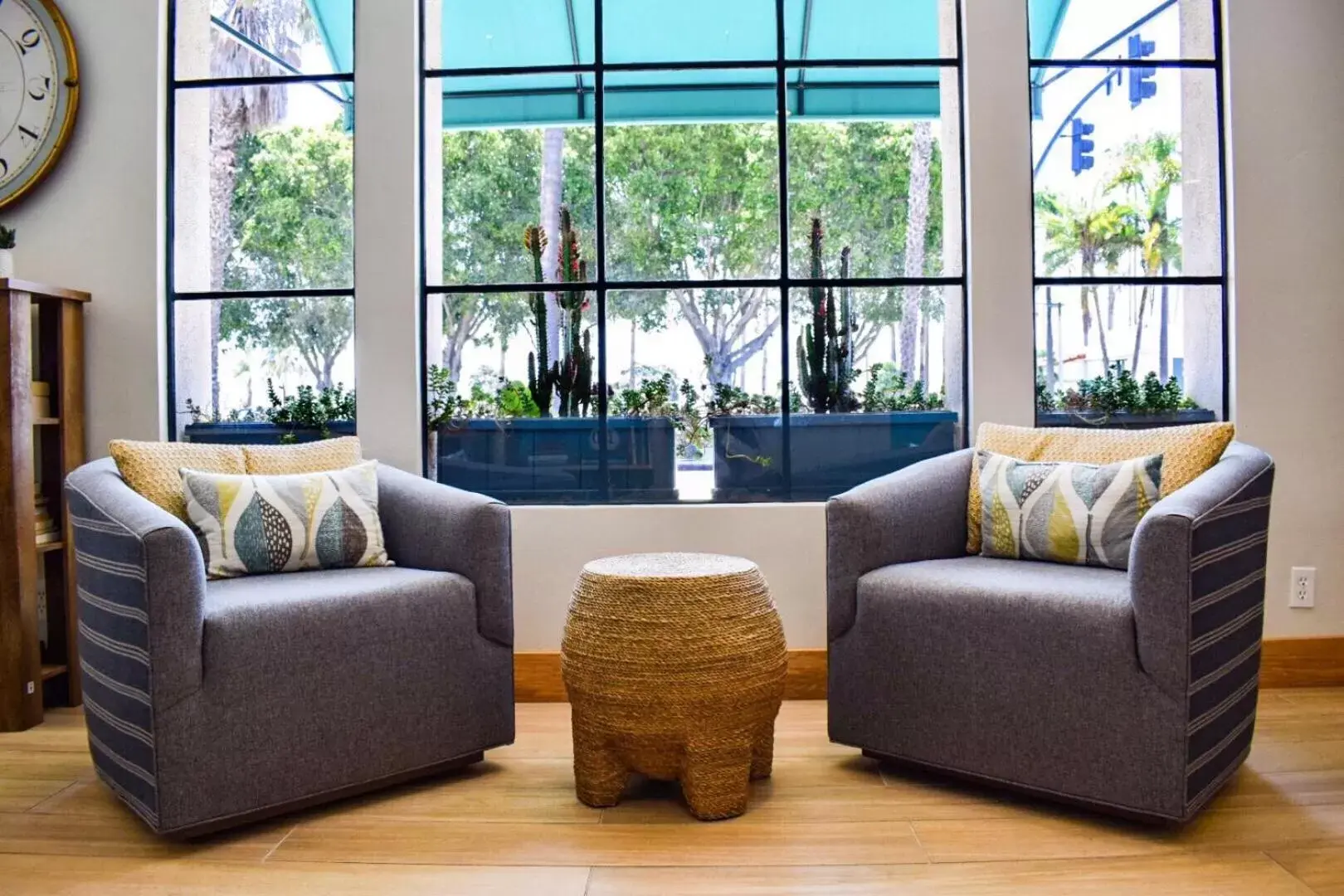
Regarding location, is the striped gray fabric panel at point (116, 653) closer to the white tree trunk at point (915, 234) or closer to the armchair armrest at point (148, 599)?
the armchair armrest at point (148, 599)

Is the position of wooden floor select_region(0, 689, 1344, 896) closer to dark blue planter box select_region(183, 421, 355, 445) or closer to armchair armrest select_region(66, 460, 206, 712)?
armchair armrest select_region(66, 460, 206, 712)

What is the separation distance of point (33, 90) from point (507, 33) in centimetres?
150

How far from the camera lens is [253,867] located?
182cm

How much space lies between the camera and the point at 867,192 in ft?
10.3

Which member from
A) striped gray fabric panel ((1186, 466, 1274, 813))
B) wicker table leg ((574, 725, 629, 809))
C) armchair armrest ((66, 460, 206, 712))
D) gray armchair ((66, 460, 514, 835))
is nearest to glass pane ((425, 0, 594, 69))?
gray armchair ((66, 460, 514, 835))

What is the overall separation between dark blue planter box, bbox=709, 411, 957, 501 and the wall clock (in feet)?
7.70

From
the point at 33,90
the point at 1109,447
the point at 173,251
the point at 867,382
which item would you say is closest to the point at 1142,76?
the point at 867,382

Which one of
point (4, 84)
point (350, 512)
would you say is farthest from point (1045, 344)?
point (4, 84)

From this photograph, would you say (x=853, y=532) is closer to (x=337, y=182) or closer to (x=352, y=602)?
(x=352, y=602)

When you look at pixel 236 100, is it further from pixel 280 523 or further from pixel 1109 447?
pixel 1109 447

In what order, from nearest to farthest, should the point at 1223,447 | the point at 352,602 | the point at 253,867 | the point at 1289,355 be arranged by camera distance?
Result: 1. the point at 253,867
2. the point at 352,602
3. the point at 1223,447
4. the point at 1289,355

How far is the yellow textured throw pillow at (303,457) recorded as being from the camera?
256 centimetres

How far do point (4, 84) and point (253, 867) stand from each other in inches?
105

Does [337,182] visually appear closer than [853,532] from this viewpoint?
No
